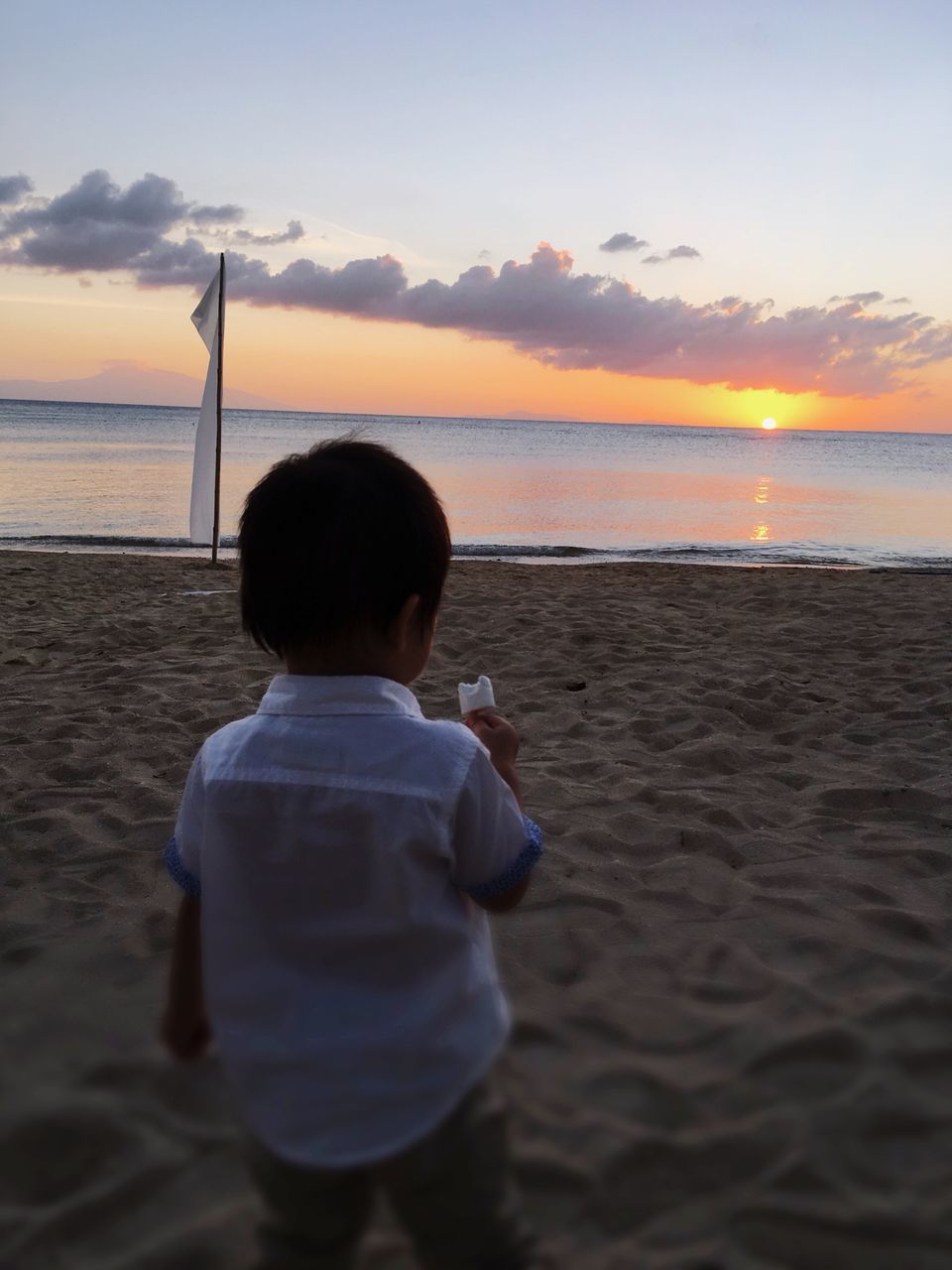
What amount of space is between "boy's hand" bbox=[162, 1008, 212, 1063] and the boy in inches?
8.5

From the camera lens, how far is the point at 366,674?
1.29m

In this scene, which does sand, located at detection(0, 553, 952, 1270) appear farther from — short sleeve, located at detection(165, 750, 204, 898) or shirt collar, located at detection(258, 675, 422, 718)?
shirt collar, located at detection(258, 675, 422, 718)

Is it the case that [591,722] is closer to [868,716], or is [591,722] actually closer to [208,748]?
[868,716]

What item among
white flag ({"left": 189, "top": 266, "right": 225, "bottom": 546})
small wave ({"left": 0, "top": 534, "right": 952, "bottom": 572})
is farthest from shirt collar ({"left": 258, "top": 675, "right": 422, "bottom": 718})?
small wave ({"left": 0, "top": 534, "right": 952, "bottom": 572})

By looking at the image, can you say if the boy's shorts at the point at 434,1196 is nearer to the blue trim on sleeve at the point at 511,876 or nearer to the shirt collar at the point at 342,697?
the blue trim on sleeve at the point at 511,876

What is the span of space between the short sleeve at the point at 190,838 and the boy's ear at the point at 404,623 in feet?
1.02

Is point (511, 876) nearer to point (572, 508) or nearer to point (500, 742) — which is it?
point (500, 742)

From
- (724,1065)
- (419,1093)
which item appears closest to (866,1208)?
(724,1065)

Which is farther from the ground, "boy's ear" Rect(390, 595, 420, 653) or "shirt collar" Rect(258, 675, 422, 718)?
"boy's ear" Rect(390, 595, 420, 653)

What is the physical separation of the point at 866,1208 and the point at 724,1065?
0.39 m

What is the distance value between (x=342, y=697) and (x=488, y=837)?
28cm

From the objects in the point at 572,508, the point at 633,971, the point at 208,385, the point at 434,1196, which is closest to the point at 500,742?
the point at 434,1196

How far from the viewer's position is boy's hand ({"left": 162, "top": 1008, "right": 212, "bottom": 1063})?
1.46m

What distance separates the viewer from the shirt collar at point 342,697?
1.25 meters
